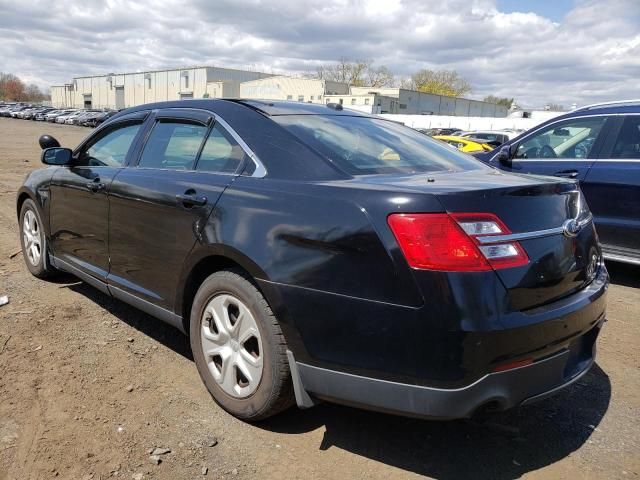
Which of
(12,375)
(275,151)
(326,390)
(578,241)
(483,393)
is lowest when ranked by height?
(12,375)

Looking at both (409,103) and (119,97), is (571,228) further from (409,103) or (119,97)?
(119,97)

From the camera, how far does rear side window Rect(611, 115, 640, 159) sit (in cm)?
516

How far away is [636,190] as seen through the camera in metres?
5.00

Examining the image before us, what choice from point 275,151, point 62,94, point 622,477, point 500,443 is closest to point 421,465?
point 500,443

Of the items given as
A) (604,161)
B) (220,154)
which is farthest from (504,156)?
(220,154)

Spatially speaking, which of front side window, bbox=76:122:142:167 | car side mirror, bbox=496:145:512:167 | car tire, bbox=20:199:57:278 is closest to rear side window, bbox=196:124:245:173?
front side window, bbox=76:122:142:167

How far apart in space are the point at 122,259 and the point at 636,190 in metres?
4.53

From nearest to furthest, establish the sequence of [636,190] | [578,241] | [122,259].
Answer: [578,241] → [122,259] → [636,190]

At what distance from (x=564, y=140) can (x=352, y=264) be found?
180 inches

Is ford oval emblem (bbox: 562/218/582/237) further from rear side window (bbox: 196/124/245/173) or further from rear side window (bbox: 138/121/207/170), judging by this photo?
rear side window (bbox: 138/121/207/170)

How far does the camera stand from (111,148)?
3990 mm

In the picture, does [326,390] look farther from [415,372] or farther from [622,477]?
[622,477]

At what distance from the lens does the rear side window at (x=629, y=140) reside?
516 centimetres

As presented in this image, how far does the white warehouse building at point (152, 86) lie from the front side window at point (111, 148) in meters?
72.1
